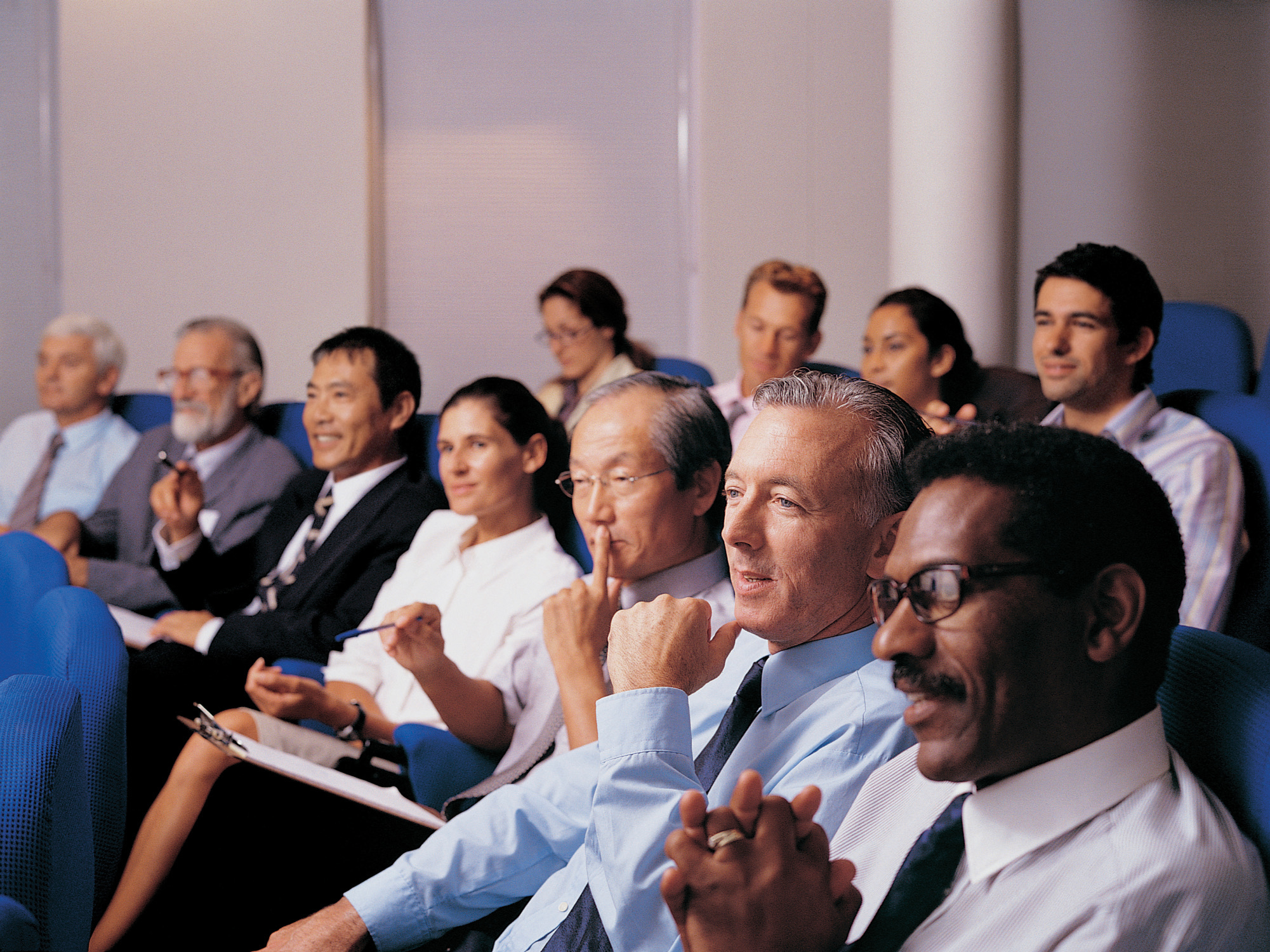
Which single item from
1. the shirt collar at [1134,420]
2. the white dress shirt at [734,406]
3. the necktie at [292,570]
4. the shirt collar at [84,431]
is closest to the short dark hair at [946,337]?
the white dress shirt at [734,406]

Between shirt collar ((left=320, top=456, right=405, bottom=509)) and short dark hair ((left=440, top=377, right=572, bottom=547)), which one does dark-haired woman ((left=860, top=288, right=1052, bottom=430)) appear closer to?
short dark hair ((left=440, top=377, right=572, bottom=547))

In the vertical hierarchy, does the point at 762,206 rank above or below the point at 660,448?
above

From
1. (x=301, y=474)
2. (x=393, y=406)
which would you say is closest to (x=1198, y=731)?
(x=393, y=406)

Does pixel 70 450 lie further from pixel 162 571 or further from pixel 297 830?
pixel 297 830

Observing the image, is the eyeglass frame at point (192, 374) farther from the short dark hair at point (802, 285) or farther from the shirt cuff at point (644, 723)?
the shirt cuff at point (644, 723)

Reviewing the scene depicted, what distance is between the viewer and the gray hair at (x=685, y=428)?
177 centimetres

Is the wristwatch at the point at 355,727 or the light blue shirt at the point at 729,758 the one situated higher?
the light blue shirt at the point at 729,758

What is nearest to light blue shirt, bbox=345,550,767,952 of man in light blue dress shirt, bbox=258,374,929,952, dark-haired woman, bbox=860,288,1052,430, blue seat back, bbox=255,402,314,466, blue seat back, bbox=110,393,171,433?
man in light blue dress shirt, bbox=258,374,929,952

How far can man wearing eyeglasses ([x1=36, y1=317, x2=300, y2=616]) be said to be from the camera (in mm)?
3059

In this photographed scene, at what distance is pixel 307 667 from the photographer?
230 cm

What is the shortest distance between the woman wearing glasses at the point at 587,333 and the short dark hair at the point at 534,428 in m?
1.38

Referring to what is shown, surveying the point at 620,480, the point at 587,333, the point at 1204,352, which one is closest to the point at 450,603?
the point at 620,480

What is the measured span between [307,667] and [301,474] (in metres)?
0.83

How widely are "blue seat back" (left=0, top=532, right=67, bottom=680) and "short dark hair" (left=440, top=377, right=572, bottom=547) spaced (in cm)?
79
